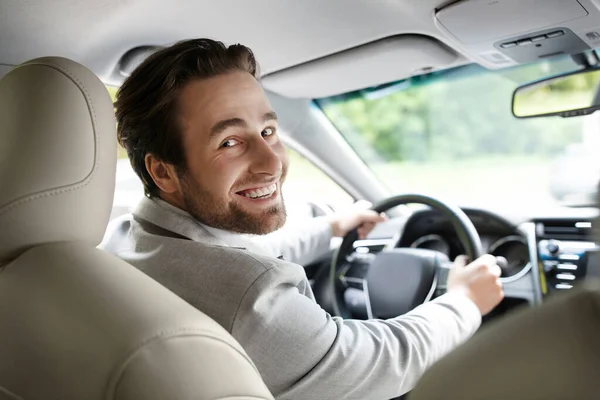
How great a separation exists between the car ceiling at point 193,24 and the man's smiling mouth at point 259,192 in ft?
1.78

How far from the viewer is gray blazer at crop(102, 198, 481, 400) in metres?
1.41

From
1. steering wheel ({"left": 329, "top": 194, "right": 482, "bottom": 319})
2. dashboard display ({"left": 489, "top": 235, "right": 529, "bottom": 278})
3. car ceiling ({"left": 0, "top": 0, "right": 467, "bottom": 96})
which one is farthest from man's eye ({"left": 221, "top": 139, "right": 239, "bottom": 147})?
dashboard display ({"left": 489, "top": 235, "right": 529, "bottom": 278})

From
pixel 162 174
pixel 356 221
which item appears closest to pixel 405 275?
pixel 356 221

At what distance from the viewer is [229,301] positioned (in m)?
1.42

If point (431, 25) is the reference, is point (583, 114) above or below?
below

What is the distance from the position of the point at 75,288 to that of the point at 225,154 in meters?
0.80

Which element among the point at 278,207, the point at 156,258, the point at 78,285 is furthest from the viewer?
the point at 278,207

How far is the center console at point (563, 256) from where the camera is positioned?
2.36 m

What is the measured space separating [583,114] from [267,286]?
5.15 ft

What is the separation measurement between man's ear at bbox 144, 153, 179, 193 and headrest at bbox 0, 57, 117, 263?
0.47 metres

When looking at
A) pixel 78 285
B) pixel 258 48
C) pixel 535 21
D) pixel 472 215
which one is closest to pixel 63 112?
pixel 78 285

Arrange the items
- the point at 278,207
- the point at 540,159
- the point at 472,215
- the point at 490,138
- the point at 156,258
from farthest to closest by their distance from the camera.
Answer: the point at 490,138, the point at 540,159, the point at 472,215, the point at 278,207, the point at 156,258

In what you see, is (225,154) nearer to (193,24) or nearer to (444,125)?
(193,24)

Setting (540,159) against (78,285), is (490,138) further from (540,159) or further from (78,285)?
(78,285)
